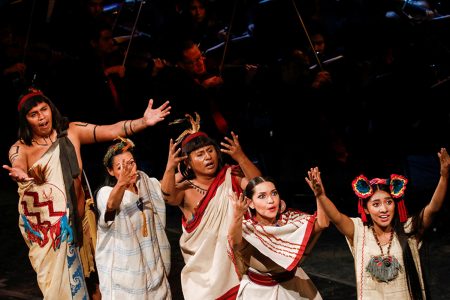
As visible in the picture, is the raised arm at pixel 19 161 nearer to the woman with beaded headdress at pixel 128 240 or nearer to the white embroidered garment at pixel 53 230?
the white embroidered garment at pixel 53 230

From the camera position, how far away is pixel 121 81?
928cm

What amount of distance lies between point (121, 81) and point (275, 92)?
61.4 inches

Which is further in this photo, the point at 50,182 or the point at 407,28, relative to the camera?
the point at 407,28

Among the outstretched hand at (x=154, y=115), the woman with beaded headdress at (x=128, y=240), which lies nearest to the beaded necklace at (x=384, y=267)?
the woman with beaded headdress at (x=128, y=240)

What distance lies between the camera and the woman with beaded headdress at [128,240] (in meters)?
6.02

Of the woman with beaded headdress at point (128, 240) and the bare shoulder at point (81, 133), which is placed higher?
the bare shoulder at point (81, 133)

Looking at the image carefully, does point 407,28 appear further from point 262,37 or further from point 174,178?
point 174,178

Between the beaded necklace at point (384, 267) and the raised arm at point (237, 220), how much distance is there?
774mm

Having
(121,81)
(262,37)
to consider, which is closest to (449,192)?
(262,37)

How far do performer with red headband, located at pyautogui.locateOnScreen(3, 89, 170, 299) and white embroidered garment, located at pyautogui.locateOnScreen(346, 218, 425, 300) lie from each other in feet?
5.58

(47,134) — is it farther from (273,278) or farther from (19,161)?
(273,278)

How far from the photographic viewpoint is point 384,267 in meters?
5.31

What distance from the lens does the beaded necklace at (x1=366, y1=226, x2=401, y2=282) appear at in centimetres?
529

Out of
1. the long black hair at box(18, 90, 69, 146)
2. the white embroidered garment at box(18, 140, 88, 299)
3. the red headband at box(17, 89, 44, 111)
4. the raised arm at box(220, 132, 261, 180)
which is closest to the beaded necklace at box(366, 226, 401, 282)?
the raised arm at box(220, 132, 261, 180)
